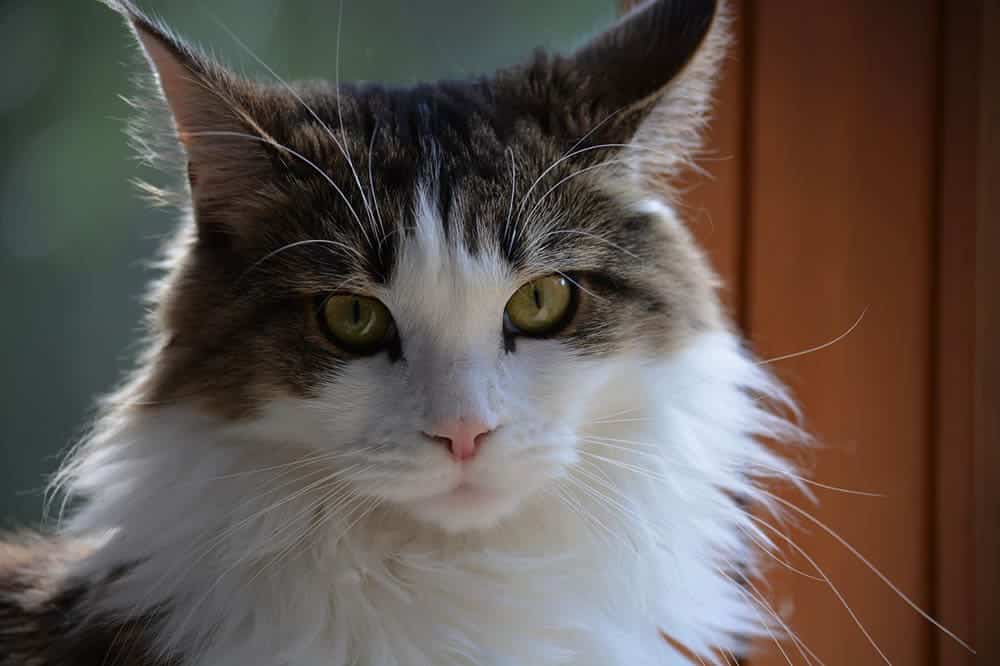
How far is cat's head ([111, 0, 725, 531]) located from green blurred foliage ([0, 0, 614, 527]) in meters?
0.60

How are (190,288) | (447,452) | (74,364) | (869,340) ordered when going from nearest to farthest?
(447,452), (190,288), (869,340), (74,364)

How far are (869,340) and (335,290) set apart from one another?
105cm

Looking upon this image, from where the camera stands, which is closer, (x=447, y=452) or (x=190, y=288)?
(x=447, y=452)

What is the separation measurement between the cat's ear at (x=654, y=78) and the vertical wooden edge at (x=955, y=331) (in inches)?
21.2

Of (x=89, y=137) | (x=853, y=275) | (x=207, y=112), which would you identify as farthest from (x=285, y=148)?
(x=853, y=275)

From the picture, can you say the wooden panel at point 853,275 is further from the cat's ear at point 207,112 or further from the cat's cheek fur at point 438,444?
the cat's ear at point 207,112

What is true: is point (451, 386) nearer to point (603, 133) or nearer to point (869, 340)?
point (603, 133)

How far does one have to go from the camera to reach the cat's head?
951 millimetres

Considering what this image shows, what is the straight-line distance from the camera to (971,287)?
1465mm

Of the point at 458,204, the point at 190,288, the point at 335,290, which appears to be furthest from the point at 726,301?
the point at 190,288

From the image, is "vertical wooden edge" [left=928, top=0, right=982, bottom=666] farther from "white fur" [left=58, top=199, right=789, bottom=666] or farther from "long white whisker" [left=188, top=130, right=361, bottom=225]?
"long white whisker" [left=188, top=130, right=361, bottom=225]

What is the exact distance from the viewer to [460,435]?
892mm

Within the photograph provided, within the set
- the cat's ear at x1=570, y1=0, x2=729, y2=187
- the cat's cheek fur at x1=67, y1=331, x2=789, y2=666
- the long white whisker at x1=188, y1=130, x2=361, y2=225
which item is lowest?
the cat's cheek fur at x1=67, y1=331, x2=789, y2=666

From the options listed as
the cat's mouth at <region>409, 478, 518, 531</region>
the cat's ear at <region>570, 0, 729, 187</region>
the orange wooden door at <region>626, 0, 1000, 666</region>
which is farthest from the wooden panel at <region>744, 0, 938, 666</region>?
the cat's mouth at <region>409, 478, 518, 531</region>
